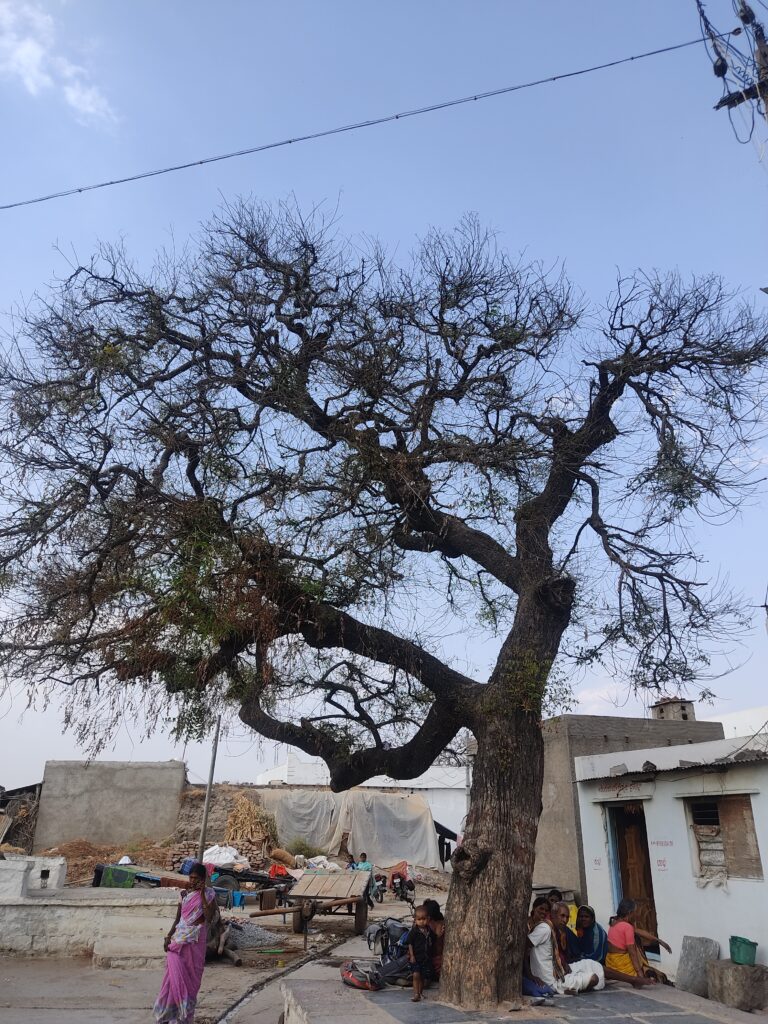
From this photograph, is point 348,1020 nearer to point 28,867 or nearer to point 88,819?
point 28,867

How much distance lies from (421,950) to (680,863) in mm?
7540

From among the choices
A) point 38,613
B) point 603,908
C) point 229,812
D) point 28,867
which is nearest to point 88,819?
point 229,812

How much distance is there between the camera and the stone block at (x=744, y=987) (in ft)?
35.4

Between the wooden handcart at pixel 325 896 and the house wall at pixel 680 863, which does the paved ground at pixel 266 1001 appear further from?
the house wall at pixel 680 863

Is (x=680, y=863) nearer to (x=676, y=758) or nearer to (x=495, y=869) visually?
(x=676, y=758)

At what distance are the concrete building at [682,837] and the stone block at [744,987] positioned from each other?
0.44 metres

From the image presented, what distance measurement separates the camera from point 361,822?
2689 cm

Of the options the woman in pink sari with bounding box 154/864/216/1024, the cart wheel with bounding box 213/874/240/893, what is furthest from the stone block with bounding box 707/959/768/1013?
the cart wheel with bounding box 213/874/240/893

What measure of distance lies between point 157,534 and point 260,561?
1.12 meters

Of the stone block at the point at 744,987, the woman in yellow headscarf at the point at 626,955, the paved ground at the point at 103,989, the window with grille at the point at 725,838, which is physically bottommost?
the stone block at the point at 744,987

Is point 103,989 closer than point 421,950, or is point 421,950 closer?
point 421,950

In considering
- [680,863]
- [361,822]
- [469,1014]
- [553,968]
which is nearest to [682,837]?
[680,863]

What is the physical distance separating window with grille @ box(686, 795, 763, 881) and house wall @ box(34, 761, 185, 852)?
1695 cm

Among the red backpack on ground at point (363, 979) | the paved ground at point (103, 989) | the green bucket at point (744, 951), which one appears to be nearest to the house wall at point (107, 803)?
the paved ground at point (103, 989)
